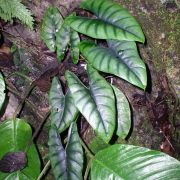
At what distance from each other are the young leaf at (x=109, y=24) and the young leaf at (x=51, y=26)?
0.24 m

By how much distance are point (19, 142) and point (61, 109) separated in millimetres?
280

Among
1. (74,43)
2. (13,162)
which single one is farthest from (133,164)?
(74,43)

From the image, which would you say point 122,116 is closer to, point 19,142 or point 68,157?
point 68,157

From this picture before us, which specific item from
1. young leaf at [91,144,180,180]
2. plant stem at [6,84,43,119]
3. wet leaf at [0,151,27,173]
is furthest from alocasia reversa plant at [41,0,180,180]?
plant stem at [6,84,43,119]

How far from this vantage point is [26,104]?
1.96m

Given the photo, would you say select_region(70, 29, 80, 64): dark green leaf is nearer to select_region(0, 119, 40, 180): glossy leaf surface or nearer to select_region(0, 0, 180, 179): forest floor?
select_region(0, 0, 180, 179): forest floor

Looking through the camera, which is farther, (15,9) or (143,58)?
(143,58)

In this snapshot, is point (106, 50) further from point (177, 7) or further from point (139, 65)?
point (177, 7)

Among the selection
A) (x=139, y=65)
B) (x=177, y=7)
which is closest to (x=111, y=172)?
(x=139, y=65)

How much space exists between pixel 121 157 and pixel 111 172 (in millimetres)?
82

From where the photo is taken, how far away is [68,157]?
5.17ft

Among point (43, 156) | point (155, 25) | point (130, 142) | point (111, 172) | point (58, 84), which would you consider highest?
point (155, 25)

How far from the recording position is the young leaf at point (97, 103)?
1472mm

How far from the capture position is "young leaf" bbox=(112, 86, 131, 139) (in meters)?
1.71
